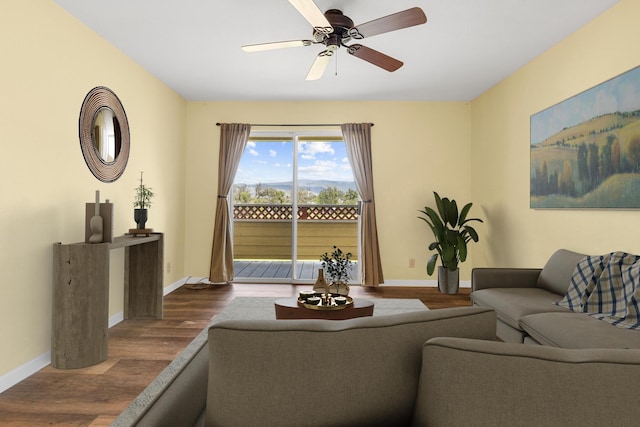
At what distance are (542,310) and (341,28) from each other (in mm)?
2423

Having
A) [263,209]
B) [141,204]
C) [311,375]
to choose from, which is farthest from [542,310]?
[263,209]

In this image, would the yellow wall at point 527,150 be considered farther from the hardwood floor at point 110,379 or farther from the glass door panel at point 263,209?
the hardwood floor at point 110,379

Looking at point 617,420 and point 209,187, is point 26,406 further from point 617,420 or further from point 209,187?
point 209,187

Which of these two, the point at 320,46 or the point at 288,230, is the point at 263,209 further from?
the point at 320,46

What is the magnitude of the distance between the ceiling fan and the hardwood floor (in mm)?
2423

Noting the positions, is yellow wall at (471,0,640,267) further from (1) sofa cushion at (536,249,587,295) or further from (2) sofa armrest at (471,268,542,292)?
(2) sofa armrest at (471,268,542,292)

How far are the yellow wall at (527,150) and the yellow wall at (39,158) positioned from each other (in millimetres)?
4128

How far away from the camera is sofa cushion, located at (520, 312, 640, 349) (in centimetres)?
186

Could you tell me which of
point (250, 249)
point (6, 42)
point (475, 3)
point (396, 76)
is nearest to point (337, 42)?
point (475, 3)

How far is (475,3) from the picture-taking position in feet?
9.02

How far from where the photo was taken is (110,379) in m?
2.37

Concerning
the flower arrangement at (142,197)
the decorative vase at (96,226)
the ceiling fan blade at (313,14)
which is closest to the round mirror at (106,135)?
the flower arrangement at (142,197)

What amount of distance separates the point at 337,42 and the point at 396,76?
169 cm

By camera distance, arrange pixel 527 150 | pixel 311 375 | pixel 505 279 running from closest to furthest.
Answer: pixel 311 375 < pixel 505 279 < pixel 527 150
